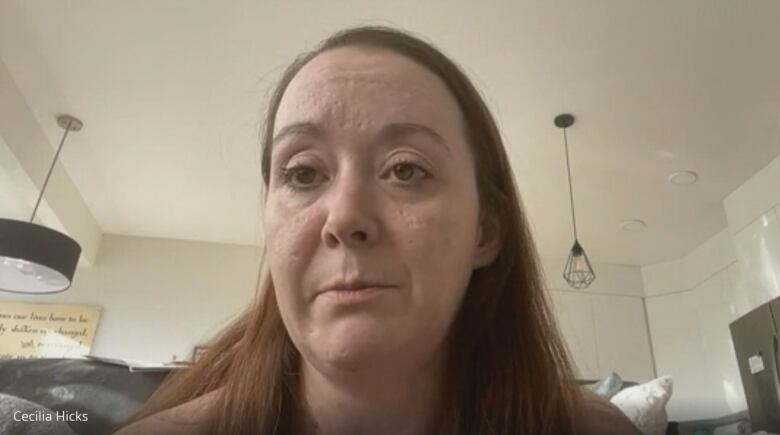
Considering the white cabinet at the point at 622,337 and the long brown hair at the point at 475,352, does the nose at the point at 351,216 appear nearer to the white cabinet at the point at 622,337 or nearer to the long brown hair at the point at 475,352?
the long brown hair at the point at 475,352

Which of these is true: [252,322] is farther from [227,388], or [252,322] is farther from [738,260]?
[738,260]

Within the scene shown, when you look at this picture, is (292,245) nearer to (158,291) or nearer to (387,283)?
(387,283)

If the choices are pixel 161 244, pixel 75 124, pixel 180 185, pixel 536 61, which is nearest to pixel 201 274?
pixel 161 244

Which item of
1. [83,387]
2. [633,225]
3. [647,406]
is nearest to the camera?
[83,387]

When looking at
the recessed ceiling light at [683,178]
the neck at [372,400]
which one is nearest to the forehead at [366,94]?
the neck at [372,400]

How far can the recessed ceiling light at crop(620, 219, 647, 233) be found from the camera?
3.19m

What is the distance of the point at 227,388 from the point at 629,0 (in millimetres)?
1803

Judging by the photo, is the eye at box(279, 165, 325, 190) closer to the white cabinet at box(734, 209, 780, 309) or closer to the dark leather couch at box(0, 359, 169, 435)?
the dark leather couch at box(0, 359, 169, 435)

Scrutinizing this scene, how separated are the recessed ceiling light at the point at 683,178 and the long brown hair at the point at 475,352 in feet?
8.01

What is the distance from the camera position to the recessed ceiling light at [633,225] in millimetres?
3191

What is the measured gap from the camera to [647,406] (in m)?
0.74

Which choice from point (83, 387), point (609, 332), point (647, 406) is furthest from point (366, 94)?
point (609, 332)

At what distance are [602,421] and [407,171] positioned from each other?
342 mm

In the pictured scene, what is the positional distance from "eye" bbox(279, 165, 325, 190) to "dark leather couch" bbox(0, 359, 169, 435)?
278mm
